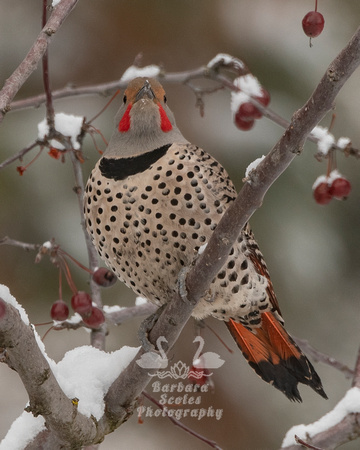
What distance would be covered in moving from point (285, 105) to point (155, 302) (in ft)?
4.96

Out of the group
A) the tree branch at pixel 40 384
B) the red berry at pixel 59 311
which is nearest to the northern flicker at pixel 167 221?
the red berry at pixel 59 311

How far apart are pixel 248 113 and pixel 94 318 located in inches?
31.7

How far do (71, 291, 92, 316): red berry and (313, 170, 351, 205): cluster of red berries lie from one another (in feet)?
2.68

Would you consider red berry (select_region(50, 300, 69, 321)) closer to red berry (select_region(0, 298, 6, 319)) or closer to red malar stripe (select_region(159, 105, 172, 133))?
red malar stripe (select_region(159, 105, 172, 133))

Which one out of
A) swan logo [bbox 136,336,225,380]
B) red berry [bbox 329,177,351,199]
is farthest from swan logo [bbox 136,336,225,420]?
red berry [bbox 329,177,351,199]

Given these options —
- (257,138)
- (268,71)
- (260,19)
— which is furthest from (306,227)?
(260,19)

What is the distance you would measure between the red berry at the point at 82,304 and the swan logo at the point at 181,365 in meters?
0.29

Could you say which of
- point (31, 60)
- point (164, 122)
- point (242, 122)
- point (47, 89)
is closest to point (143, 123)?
point (164, 122)

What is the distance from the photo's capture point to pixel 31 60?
1.71m

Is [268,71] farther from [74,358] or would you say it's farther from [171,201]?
[74,358]

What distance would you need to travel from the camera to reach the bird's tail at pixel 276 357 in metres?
2.71

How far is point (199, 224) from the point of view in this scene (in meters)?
2.39

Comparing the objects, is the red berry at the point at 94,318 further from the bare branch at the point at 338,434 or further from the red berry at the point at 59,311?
the bare branch at the point at 338,434

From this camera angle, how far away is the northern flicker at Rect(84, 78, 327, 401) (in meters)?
2.40
